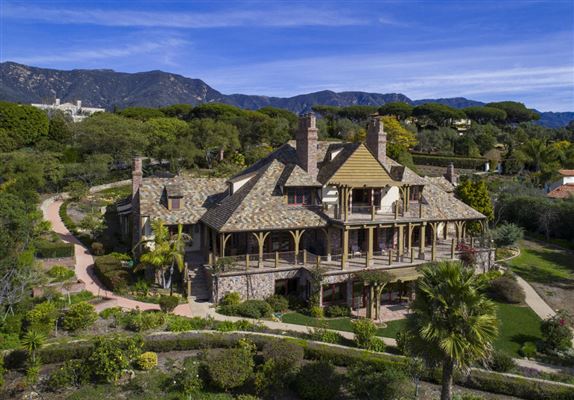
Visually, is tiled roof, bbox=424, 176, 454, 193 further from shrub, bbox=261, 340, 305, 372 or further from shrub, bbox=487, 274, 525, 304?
shrub, bbox=261, 340, 305, 372

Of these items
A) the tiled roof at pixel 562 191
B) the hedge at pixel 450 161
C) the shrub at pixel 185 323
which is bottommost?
the shrub at pixel 185 323

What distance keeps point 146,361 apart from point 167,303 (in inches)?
194

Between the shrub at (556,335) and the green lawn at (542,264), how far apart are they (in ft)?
34.9

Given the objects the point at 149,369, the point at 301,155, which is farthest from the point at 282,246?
the point at 149,369

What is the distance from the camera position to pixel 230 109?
103 metres

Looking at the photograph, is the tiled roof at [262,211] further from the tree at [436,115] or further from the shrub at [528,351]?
the tree at [436,115]

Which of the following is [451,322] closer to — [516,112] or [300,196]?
[300,196]

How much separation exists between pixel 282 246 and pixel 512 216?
31.1 m

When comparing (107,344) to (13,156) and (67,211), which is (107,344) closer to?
(67,211)

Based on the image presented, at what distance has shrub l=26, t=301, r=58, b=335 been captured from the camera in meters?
20.6

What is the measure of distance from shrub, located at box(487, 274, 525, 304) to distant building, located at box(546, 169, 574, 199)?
29.7 meters

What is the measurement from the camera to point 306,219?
28.9 metres

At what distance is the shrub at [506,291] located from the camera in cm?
2867

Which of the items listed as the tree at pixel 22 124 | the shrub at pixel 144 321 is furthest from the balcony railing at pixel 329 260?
the tree at pixel 22 124
